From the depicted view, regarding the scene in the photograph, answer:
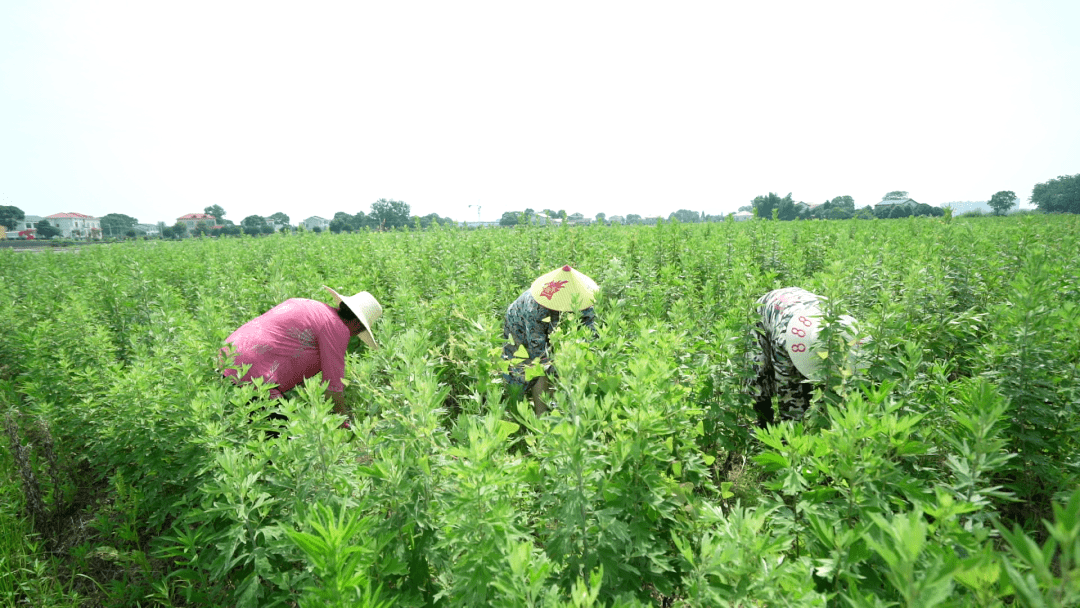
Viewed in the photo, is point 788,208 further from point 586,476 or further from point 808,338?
point 586,476

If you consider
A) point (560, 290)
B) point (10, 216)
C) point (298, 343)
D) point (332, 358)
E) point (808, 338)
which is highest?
point (10, 216)

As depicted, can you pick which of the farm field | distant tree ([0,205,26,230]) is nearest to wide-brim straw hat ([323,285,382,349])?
the farm field

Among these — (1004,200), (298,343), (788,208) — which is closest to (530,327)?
(298,343)

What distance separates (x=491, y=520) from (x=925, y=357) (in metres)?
4.77

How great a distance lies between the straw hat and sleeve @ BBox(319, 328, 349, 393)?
12.0 feet

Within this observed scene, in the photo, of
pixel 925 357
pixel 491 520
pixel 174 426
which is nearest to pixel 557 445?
pixel 491 520

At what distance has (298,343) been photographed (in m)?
4.29

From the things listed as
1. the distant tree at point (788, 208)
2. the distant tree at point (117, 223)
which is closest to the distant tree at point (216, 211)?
the distant tree at point (117, 223)

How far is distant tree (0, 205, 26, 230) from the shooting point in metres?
79.0

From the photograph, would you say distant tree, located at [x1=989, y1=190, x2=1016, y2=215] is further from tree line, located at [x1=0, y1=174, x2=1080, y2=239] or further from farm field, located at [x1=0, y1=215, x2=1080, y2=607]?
farm field, located at [x1=0, y1=215, x2=1080, y2=607]

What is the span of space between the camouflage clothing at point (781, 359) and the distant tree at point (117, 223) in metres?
96.4

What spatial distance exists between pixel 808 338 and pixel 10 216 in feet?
386

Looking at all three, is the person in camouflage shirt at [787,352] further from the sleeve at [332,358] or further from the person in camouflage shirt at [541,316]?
the sleeve at [332,358]

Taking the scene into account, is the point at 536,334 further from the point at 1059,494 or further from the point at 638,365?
the point at 1059,494
